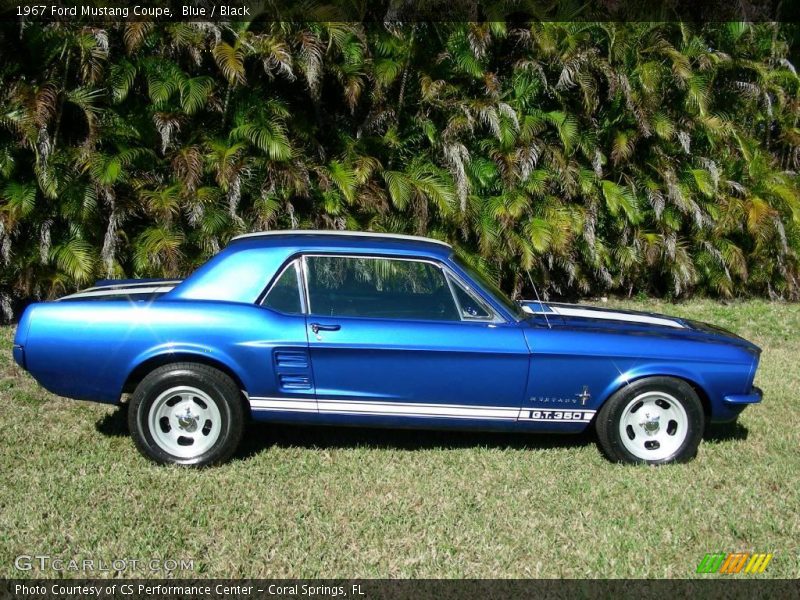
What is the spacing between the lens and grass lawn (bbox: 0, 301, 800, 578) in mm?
3824

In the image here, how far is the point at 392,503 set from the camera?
4.37 metres

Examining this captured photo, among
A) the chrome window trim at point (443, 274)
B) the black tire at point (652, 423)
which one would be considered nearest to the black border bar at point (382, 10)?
the chrome window trim at point (443, 274)

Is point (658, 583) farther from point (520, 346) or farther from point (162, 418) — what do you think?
point (162, 418)

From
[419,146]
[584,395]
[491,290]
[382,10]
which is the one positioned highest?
[382,10]

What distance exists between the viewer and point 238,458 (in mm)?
4910

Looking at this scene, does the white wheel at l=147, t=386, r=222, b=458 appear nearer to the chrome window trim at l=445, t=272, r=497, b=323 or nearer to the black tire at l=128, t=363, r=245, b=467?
the black tire at l=128, t=363, r=245, b=467

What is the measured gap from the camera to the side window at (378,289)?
4.83 meters

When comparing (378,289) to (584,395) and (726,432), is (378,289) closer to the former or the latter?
(584,395)

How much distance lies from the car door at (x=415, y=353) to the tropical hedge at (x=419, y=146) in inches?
162

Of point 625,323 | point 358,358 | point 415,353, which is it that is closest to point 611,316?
point 625,323

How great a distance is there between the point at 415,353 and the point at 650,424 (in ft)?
5.18

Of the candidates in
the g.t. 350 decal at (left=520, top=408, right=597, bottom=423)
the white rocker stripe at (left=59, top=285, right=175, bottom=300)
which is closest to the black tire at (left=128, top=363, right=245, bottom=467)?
the white rocker stripe at (left=59, top=285, right=175, bottom=300)

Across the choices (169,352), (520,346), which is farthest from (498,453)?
(169,352)

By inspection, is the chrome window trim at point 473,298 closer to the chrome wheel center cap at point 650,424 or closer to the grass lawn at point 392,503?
the grass lawn at point 392,503
